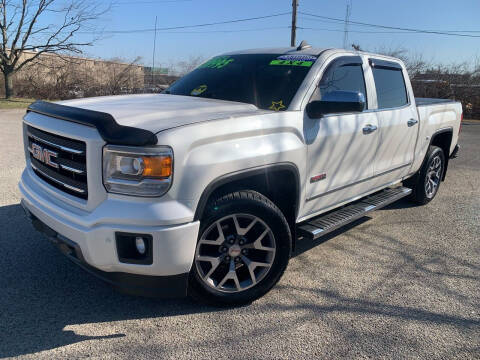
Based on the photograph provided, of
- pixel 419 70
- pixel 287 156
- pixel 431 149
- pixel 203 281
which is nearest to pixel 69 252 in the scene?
pixel 203 281

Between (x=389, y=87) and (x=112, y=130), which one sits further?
(x=389, y=87)

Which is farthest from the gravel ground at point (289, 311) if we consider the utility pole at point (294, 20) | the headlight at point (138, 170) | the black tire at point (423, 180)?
the utility pole at point (294, 20)

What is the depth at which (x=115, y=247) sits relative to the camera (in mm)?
2428

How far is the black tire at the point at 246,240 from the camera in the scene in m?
2.75

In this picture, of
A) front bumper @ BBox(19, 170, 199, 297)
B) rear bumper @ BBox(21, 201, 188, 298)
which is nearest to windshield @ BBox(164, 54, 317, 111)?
front bumper @ BBox(19, 170, 199, 297)

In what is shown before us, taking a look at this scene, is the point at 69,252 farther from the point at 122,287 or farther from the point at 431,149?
the point at 431,149

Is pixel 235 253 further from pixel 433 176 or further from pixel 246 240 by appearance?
pixel 433 176

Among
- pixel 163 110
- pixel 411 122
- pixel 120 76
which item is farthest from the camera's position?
pixel 120 76

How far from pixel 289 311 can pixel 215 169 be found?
49.4 inches

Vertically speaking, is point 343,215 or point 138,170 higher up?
point 138,170

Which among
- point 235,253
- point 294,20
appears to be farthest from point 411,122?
point 294,20

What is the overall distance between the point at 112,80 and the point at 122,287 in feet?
72.4

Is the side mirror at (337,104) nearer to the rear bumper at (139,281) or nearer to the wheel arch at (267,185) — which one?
the wheel arch at (267,185)

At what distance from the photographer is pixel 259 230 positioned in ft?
10.0
